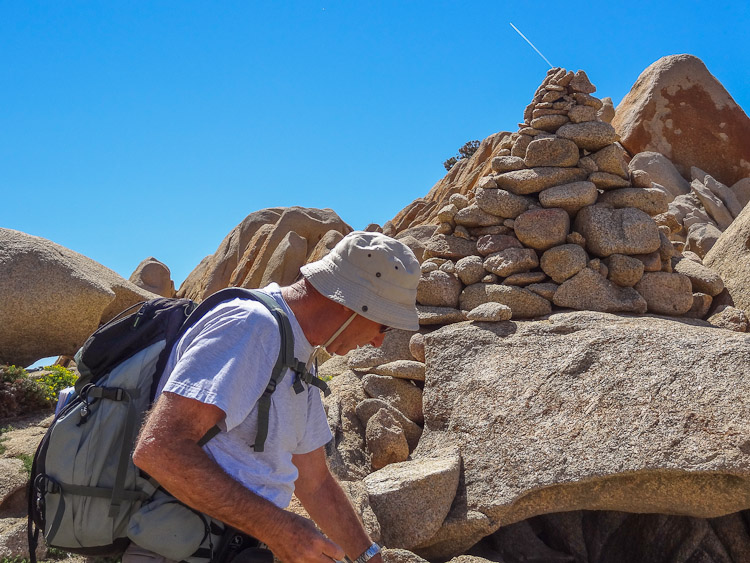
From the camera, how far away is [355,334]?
290 centimetres

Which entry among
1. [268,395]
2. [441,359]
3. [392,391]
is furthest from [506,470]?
[268,395]

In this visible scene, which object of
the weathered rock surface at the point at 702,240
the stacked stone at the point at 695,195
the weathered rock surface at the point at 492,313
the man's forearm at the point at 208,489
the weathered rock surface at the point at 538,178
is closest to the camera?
the man's forearm at the point at 208,489

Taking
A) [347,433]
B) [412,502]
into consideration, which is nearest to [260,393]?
[412,502]

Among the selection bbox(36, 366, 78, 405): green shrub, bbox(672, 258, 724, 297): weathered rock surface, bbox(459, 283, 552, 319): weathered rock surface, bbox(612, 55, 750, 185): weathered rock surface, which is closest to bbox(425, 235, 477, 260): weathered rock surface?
bbox(459, 283, 552, 319): weathered rock surface

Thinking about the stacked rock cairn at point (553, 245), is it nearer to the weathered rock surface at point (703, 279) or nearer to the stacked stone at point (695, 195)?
the weathered rock surface at point (703, 279)

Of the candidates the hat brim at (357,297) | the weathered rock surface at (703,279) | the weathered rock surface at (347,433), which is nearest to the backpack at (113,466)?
the hat brim at (357,297)

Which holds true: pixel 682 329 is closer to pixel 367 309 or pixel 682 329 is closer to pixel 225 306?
pixel 367 309

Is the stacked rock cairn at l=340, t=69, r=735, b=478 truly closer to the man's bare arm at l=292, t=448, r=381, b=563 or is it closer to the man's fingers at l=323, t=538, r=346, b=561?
the man's bare arm at l=292, t=448, r=381, b=563

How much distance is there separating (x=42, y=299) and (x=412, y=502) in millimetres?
6244

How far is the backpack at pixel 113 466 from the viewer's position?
2.38 meters

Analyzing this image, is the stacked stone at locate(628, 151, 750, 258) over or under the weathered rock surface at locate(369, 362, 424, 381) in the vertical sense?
over

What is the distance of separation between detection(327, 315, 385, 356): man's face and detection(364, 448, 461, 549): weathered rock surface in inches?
86.2

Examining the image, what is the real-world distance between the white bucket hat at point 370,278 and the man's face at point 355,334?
63 millimetres

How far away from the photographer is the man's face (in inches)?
112
